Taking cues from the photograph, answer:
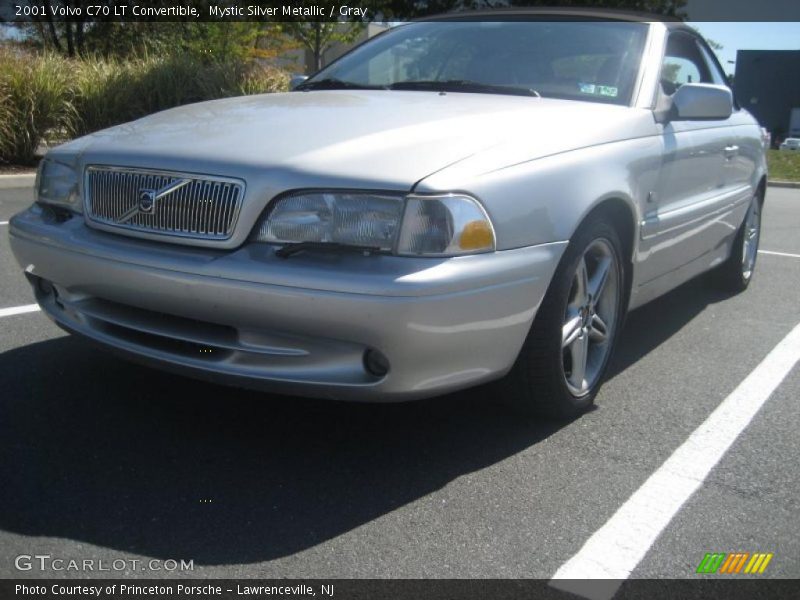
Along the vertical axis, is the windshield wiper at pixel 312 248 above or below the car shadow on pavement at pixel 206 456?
above

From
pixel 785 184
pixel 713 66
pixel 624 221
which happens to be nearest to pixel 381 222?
pixel 624 221

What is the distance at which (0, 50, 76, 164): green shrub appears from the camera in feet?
35.9

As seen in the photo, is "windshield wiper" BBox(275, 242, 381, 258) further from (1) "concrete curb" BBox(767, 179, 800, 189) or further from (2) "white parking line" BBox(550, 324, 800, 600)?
(1) "concrete curb" BBox(767, 179, 800, 189)

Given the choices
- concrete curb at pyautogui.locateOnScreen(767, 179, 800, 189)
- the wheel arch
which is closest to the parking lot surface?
the wheel arch

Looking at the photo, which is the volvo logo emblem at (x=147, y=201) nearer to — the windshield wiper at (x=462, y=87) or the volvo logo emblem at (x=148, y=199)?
the volvo logo emblem at (x=148, y=199)

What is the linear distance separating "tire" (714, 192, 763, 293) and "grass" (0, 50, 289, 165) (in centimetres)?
818

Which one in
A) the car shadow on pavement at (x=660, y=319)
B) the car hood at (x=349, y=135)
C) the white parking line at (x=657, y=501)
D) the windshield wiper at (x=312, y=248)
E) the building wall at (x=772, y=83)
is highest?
the car hood at (x=349, y=135)

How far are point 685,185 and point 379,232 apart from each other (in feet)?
6.53

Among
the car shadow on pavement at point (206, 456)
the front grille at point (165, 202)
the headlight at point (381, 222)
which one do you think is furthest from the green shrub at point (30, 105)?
the headlight at point (381, 222)

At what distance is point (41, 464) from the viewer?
9.33 feet

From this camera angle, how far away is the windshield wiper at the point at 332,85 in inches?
165

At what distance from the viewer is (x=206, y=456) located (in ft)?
9.76

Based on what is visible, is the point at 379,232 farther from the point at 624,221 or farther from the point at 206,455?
the point at 624,221

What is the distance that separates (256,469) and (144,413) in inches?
24.0
